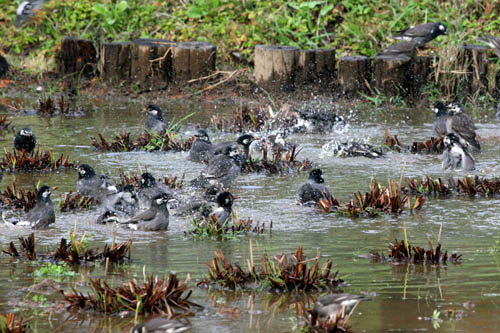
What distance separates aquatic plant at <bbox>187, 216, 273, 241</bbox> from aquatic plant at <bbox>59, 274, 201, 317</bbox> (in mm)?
2192

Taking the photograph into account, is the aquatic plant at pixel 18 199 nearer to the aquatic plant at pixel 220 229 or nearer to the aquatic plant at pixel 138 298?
the aquatic plant at pixel 220 229

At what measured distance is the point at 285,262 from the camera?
254 inches

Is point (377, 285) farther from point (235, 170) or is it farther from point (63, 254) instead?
point (235, 170)

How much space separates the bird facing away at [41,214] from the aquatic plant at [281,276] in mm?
2575

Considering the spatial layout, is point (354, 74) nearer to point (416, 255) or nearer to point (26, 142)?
point (26, 142)

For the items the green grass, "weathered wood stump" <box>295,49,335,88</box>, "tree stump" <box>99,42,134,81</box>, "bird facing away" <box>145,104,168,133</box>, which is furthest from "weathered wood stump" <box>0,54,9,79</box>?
"weathered wood stump" <box>295,49,335,88</box>

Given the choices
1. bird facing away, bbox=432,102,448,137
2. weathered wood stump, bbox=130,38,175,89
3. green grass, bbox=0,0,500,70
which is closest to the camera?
bird facing away, bbox=432,102,448,137

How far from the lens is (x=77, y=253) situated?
7113 millimetres

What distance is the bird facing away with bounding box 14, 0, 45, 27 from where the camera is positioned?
1920cm

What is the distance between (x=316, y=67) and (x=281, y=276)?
11.1 meters

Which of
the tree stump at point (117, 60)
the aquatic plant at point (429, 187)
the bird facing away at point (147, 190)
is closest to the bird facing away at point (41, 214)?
the bird facing away at point (147, 190)

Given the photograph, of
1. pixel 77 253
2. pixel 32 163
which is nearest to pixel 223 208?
pixel 77 253

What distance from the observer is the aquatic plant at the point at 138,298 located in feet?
19.2

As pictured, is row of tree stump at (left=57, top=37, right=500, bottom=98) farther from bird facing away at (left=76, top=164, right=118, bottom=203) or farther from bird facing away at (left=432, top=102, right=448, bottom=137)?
bird facing away at (left=76, top=164, right=118, bottom=203)
